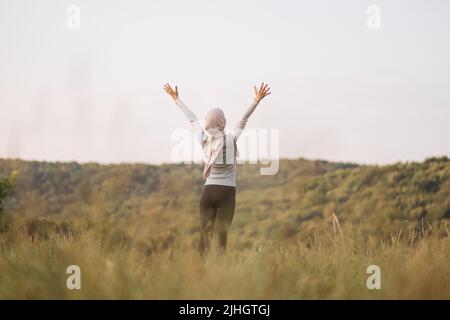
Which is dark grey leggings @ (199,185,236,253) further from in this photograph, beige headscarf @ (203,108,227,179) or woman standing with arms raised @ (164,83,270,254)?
beige headscarf @ (203,108,227,179)

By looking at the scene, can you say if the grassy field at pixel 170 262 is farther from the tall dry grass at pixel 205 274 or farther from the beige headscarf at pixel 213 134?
the beige headscarf at pixel 213 134

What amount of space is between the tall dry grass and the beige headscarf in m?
1.11

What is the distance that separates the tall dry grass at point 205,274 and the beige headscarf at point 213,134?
1112 millimetres

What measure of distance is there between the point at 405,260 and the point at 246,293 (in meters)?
2.83

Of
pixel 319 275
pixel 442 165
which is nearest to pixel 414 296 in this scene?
pixel 319 275

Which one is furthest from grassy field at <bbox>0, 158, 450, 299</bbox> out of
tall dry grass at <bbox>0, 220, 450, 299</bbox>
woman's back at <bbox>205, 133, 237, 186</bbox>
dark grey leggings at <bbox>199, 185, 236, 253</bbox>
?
woman's back at <bbox>205, 133, 237, 186</bbox>

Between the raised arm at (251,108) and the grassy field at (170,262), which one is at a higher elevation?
the raised arm at (251,108)

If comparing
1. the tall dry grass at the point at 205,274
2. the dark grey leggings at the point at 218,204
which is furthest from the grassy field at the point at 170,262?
the dark grey leggings at the point at 218,204

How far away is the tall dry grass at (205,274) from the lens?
4.40 m

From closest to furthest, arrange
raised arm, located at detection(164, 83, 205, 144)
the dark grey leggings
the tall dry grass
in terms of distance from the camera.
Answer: the tall dry grass → the dark grey leggings → raised arm, located at detection(164, 83, 205, 144)

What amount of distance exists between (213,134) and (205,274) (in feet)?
7.29

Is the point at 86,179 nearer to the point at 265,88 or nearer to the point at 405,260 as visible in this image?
the point at 265,88

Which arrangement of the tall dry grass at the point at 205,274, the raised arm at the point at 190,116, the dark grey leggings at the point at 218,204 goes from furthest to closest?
1. the raised arm at the point at 190,116
2. the dark grey leggings at the point at 218,204
3. the tall dry grass at the point at 205,274

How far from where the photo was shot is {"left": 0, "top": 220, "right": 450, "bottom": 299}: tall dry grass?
4402 millimetres
